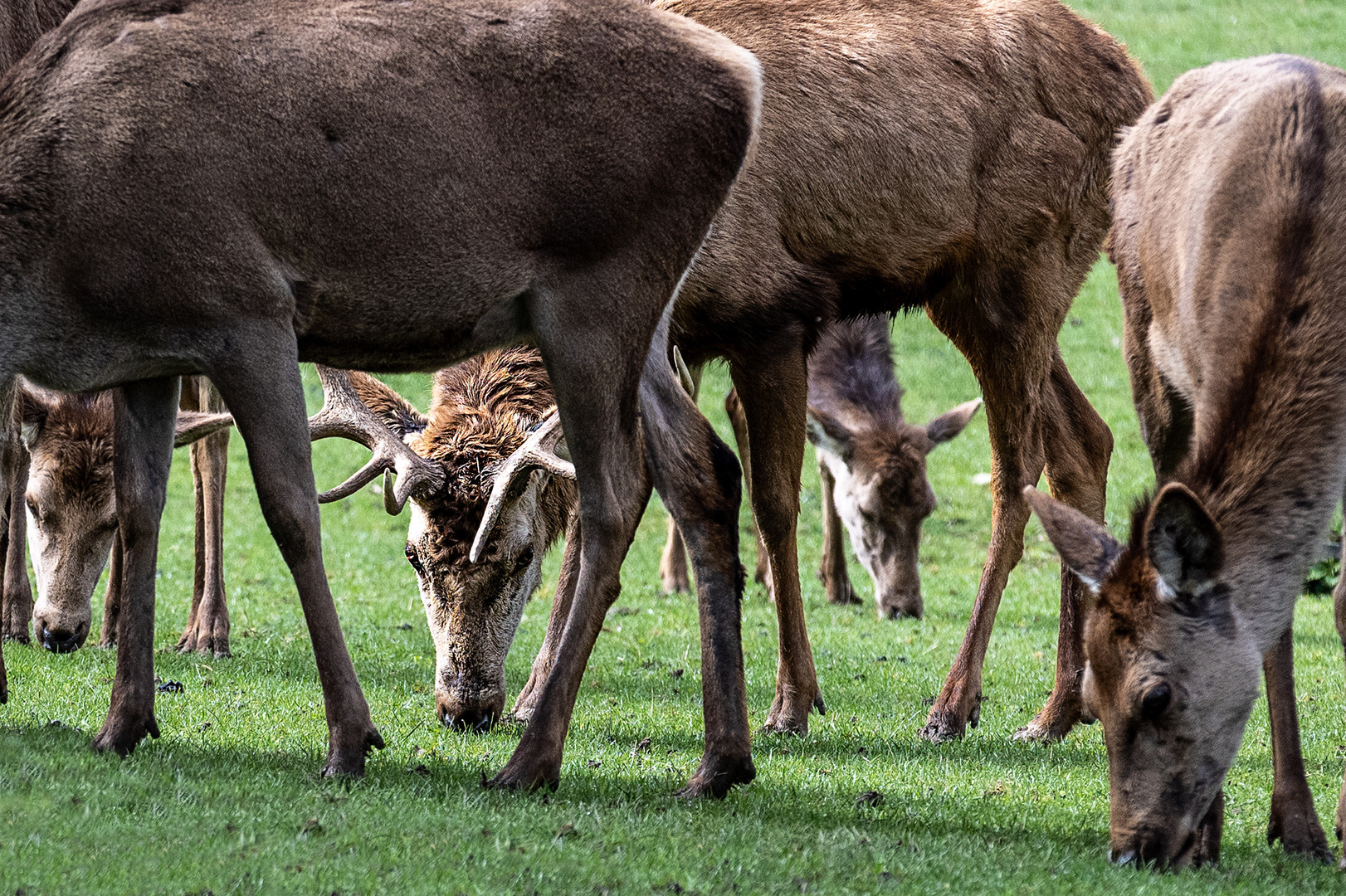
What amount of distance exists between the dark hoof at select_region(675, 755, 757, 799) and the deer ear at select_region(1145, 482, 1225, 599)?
1644 millimetres

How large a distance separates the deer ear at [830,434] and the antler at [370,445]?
601cm

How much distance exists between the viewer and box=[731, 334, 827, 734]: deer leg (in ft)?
22.5

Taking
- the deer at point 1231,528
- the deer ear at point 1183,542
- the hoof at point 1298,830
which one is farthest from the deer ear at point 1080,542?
the hoof at point 1298,830

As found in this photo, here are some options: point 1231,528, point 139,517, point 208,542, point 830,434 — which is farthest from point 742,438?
point 1231,528

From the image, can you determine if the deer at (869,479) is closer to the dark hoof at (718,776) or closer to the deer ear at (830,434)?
the deer ear at (830,434)

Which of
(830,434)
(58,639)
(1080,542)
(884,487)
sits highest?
(1080,542)

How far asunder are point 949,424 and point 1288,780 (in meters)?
8.34

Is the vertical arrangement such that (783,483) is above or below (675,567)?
above

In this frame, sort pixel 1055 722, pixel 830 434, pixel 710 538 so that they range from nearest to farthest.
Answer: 1. pixel 710 538
2. pixel 1055 722
3. pixel 830 434

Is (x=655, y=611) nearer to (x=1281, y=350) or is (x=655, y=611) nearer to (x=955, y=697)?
(x=955, y=697)

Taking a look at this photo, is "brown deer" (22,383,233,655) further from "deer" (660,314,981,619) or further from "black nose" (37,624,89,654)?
"deer" (660,314,981,619)

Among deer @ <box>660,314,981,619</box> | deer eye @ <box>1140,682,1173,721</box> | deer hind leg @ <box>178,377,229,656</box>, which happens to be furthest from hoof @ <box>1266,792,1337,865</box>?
deer @ <box>660,314,981,619</box>

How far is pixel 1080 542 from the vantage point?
4.72 m

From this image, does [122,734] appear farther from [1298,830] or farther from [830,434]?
[830,434]
